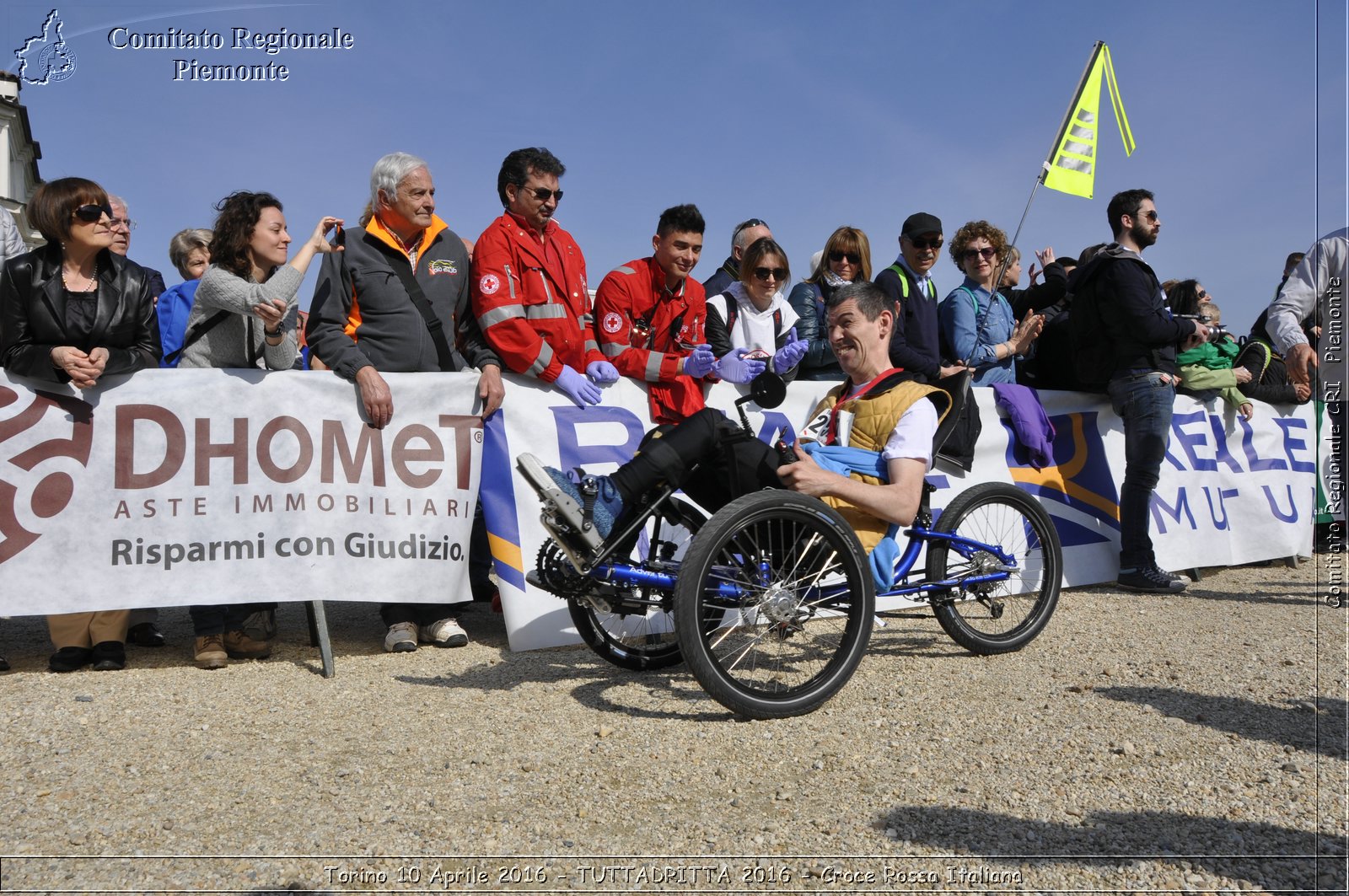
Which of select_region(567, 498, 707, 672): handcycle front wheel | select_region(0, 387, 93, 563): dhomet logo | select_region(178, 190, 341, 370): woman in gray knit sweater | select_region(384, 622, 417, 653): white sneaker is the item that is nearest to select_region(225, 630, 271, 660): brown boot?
select_region(384, 622, 417, 653): white sneaker

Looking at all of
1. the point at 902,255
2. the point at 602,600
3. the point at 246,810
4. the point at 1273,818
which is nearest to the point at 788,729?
the point at 602,600

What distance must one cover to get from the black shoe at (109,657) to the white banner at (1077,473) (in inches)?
68.0

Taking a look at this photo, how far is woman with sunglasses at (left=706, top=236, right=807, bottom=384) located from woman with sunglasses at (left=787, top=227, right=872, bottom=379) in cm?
26

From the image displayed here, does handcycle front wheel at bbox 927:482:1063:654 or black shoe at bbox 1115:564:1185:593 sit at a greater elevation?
handcycle front wheel at bbox 927:482:1063:654

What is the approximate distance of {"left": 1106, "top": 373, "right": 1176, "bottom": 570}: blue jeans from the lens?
630cm

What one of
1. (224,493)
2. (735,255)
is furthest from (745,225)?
(224,493)

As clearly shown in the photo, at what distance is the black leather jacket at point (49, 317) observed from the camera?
4141 mm

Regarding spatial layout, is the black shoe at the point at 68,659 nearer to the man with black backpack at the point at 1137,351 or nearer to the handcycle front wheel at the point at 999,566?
the handcycle front wheel at the point at 999,566

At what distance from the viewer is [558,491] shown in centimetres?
334

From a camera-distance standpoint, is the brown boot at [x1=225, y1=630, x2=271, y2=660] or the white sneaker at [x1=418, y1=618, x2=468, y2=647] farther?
the white sneaker at [x1=418, y1=618, x2=468, y2=647]

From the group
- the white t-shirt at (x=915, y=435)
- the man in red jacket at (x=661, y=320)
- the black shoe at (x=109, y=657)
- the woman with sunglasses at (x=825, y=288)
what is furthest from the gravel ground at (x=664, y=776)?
the woman with sunglasses at (x=825, y=288)

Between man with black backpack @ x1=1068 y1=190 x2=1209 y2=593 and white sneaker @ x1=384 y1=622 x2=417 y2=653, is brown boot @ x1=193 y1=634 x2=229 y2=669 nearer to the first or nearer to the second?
white sneaker @ x1=384 y1=622 x2=417 y2=653

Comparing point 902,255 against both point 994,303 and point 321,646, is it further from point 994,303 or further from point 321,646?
point 321,646

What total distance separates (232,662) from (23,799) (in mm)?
1702
